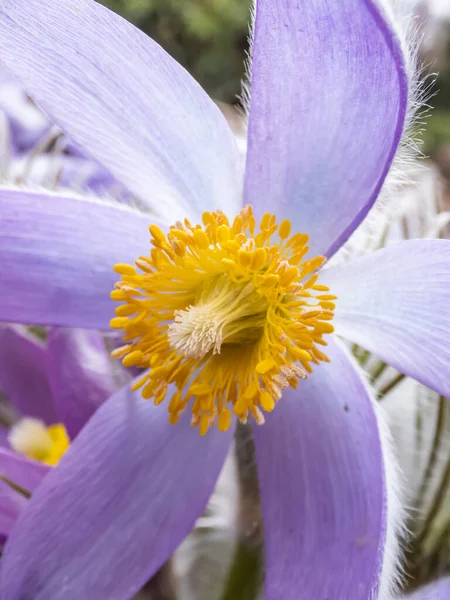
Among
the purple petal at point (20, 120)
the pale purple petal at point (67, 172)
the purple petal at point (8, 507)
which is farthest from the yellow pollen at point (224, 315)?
the purple petal at point (20, 120)

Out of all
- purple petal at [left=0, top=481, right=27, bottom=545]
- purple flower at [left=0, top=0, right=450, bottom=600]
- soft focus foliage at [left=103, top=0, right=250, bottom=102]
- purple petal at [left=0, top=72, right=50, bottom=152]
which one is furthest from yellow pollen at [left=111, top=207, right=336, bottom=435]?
soft focus foliage at [left=103, top=0, right=250, bottom=102]

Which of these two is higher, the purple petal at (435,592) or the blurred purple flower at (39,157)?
the blurred purple flower at (39,157)

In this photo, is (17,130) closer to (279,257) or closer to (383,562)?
(279,257)

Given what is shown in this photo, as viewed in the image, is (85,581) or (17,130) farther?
(17,130)

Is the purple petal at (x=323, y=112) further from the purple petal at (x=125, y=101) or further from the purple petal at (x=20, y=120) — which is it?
the purple petal at (x=20, y=120)

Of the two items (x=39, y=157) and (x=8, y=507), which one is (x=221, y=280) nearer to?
(x=8, y=507)

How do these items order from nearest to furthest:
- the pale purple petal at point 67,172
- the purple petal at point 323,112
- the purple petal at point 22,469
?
the purple petal at point 323,112
the purple petal at point 22,469
the pale purple petal at point 67,172

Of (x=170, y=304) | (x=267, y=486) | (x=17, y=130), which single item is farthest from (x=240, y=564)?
(x=17, y=130)
